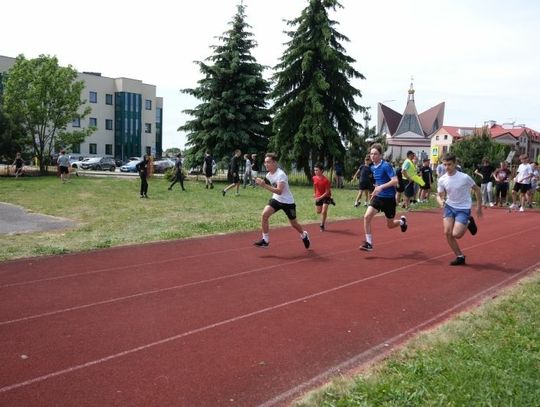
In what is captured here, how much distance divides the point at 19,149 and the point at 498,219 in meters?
31.5

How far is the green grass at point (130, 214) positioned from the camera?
426 inches

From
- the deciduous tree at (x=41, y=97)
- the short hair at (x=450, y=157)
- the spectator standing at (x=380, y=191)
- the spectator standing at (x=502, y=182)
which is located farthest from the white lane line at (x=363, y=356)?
the deciduous tree at (x=41, y=97)

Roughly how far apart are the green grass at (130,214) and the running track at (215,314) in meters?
1.18

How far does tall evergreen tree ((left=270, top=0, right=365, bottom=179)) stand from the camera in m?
32.0

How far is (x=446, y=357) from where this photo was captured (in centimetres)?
472

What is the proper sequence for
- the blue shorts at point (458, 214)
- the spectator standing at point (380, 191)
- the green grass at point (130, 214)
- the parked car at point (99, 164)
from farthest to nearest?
the parked car at point (99, 164), the green grass at point (130, 214), the spectator standing at point (380, 191), the blue shorts at point (458, 214)

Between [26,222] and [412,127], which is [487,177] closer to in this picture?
[26,222]

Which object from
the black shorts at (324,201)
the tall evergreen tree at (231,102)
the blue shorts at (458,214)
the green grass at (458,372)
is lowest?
the green grass at (458,372)

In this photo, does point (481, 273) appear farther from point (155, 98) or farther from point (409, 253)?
point (155, 98)

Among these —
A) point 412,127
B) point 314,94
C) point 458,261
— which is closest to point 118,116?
point 314,94

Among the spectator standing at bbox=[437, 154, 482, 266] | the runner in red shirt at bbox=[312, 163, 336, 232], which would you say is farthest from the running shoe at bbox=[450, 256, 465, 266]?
the runner in red shirt at bbox=[312, 163, 336, 232]

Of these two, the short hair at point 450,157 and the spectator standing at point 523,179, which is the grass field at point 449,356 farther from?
the spectator standing at point 523,179

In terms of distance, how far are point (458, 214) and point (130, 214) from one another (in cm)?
989

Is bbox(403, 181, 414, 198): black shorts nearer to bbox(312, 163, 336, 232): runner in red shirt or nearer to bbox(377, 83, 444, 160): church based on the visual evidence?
bbox(312, 163, 336, 232): runner in red shirt
